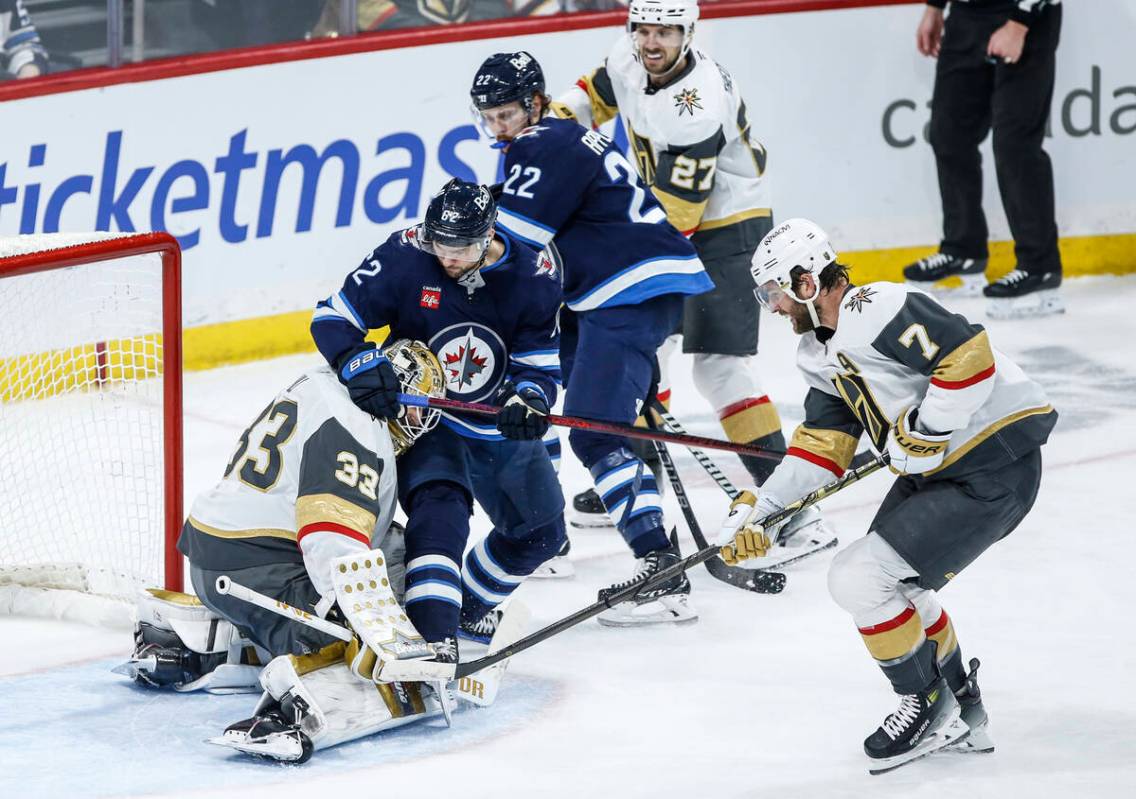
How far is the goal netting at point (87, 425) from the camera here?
3.95 metres

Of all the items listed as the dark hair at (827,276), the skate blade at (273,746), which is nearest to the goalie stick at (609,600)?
the skate blade at (273,746)

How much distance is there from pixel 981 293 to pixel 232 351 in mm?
2726

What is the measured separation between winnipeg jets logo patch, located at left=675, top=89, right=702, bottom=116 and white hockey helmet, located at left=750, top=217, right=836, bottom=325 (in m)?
1.18

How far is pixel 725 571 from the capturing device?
168 inches

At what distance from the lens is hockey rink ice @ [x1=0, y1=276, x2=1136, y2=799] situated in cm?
317

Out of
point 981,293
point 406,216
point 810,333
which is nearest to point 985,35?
point 981,293

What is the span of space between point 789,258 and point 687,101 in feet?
4.16

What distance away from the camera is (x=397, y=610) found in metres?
3.27

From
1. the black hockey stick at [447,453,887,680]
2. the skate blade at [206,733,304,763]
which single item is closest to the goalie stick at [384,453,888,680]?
the black hockey stick at [447,453,887,680]

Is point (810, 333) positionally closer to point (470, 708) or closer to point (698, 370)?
point (470, 708)

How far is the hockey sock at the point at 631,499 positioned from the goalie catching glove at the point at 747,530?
701mm

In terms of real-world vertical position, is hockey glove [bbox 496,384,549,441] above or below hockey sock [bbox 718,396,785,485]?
above

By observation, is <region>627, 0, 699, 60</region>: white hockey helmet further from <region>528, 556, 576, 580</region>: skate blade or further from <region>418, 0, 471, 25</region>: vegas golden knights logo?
<region>418, 0, 471, 25</region>: vegas golden knights logo

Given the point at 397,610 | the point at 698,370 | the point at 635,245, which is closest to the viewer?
the point at 397,610
